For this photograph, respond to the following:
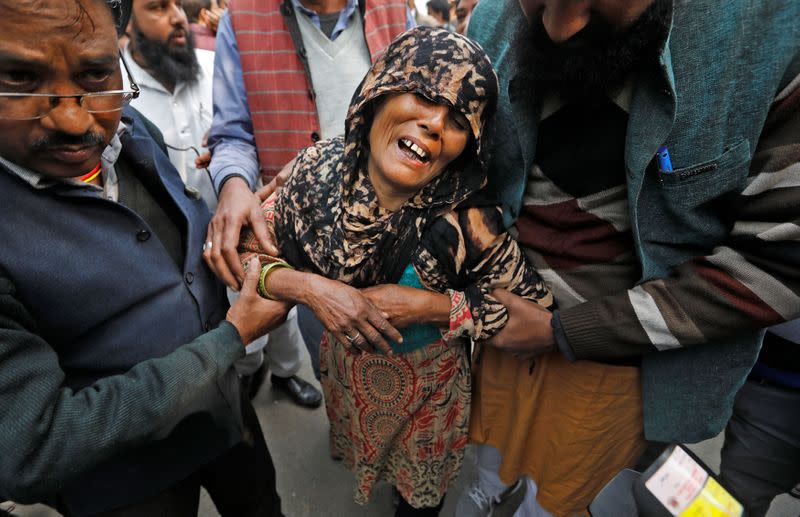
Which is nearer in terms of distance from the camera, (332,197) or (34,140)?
(34,140)

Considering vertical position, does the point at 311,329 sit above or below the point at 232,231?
below

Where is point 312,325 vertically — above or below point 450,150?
below

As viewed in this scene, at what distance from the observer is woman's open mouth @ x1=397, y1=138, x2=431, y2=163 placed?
46.3 inches

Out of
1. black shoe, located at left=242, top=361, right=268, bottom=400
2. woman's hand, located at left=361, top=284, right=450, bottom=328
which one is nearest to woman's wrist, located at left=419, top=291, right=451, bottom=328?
woman's hand, located at left=361, top=284, right=450, bottom=328

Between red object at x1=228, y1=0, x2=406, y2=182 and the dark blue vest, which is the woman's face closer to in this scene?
the dark blue vest

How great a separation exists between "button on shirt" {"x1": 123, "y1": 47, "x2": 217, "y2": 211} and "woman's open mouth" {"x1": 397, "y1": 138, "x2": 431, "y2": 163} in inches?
65.9

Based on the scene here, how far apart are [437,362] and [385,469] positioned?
0.64 meters

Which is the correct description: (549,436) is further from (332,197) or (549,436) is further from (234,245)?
(234,245)

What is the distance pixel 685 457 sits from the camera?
2.38 ft

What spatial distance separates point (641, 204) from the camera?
117 cm

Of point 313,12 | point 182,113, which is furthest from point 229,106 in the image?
point 182,113

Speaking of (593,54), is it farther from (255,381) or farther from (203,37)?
(203,37)

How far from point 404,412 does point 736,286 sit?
108 cm

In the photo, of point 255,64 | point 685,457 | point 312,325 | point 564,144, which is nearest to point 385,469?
point 312,325
